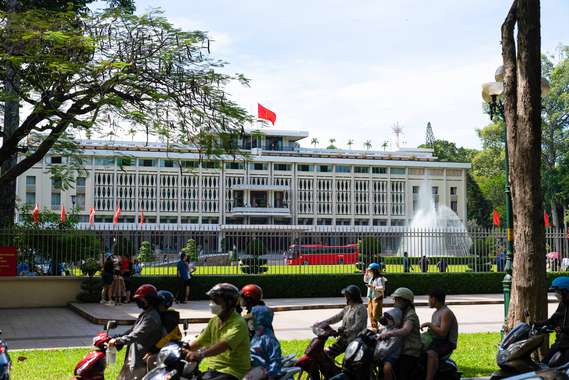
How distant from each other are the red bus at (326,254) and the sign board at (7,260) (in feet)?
31.7

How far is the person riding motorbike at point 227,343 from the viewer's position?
560 cm

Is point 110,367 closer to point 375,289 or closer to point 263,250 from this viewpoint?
point 375,289

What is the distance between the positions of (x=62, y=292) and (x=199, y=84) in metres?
8.63

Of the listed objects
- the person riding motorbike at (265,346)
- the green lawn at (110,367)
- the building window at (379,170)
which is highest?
the building window at (379,170)

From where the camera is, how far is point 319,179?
253 ft

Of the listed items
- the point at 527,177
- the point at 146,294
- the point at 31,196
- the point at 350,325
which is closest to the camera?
the point at 146,294

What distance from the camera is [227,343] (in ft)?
18.3

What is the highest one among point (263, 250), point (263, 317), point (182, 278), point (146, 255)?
point (263, 317)

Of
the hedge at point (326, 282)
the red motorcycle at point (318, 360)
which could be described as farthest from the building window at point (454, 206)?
the red motorcycle at point (318, 360)

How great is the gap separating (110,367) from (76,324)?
24.7 ft

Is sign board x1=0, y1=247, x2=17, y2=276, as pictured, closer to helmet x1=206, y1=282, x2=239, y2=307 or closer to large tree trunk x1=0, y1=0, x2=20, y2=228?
large tree trunk x1=0, y1=0, x2=20, y2=228

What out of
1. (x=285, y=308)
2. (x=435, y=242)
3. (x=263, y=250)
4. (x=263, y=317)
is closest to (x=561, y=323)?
(x=263, y=317)

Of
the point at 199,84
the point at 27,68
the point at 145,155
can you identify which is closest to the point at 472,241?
the point at 199,84

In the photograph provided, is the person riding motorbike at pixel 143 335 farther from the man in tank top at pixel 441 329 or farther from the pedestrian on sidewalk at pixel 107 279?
the pedestrian on sidewalk at pixel 107 279
